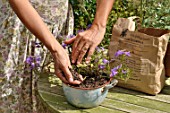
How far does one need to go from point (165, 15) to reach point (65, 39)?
687mm

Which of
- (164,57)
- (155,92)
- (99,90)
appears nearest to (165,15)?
(164,57)

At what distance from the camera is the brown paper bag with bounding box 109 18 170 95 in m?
1.74

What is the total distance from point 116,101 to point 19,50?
24.7 inches

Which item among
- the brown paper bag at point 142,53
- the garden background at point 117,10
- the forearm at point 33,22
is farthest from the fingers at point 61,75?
the garden background at point 117,10

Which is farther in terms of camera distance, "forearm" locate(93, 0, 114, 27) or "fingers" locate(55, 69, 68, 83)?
"forearm" locate(93, 0, 114, 27)

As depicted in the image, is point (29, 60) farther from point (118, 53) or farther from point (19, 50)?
point (118, 53)

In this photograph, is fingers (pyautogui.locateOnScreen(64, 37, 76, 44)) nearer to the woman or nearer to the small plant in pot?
the woman

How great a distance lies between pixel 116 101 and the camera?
68.1 inches

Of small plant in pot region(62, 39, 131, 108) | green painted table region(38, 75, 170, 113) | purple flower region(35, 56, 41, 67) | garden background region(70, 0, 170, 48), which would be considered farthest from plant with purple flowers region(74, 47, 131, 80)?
garden background region(70, 0, 170, 48)

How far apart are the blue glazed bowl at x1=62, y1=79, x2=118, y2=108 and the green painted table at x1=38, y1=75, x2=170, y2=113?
0.04 meters

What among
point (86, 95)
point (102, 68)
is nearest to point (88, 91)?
point (86, 95)

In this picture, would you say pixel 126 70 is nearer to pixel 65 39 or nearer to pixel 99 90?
pixel 99 90

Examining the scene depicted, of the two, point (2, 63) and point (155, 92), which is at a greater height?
point (2, 63)

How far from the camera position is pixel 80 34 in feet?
5.71
